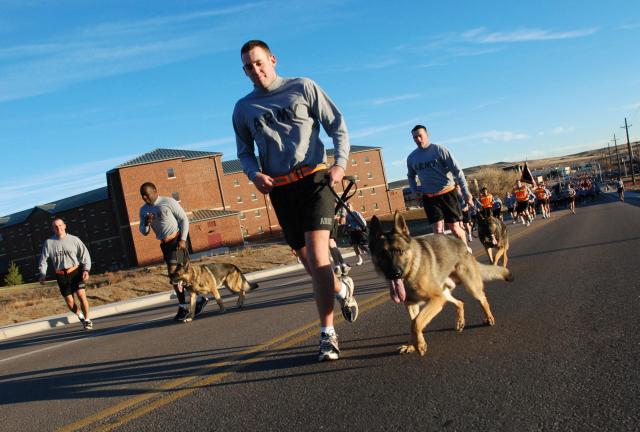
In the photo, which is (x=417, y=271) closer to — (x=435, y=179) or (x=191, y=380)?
(x=191, y=380)

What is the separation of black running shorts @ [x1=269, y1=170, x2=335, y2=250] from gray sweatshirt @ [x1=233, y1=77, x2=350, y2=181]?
5.9 inches

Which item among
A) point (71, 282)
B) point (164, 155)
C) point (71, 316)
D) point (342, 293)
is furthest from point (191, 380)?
point (164, 155)

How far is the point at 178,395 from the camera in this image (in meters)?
4.18

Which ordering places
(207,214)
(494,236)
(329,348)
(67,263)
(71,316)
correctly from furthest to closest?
(207,214)
(71,316)
(67,263)
(494,236)
(329,348)

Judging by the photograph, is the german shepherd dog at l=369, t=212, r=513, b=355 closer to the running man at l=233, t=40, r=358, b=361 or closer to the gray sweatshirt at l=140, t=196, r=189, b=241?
the running man at l=233, t=40, r=358, b=361

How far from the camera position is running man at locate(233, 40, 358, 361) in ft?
14.9

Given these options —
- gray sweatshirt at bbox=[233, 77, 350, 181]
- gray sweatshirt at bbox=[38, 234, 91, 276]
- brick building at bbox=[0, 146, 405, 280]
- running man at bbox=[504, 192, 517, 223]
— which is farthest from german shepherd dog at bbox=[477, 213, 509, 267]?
brick building at bbox=[0, 146, 405, 280]

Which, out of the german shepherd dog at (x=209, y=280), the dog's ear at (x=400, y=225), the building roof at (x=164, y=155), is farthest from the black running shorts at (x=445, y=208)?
the building roof at (x=164, y=155)

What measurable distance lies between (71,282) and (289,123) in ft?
26.0

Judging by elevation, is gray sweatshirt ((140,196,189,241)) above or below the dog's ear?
above

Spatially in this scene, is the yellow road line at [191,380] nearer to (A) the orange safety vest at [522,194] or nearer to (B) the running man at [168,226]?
(B) the running man at [168,226]

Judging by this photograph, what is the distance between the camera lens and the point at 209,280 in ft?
31.7

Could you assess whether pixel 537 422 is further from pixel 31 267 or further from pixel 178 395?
pixel 31 267

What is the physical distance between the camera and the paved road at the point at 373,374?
3.11 m
